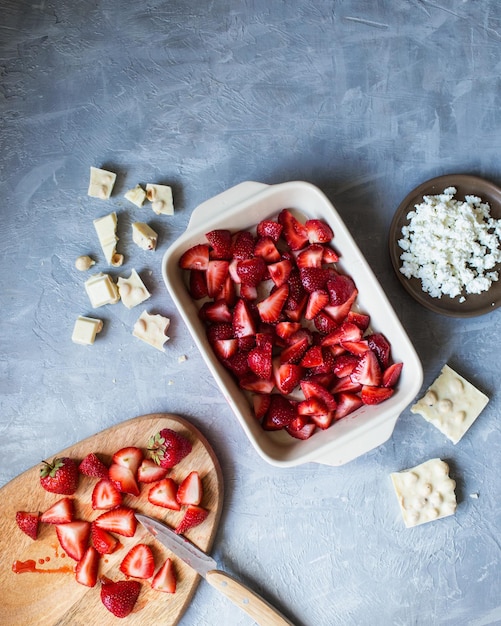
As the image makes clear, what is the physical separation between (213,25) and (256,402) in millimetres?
932

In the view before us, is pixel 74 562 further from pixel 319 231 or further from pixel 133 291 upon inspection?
pixel 319 231

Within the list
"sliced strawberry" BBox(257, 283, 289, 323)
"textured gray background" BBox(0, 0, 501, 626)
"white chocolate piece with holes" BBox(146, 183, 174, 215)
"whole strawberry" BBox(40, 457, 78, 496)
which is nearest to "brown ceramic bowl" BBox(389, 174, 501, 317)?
"textured gray background" BBox(0, 0, 501, 626)

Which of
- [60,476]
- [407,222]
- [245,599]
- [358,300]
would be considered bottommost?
[245,599]

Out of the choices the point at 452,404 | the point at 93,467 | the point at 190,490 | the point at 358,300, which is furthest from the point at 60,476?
the point at 452,404

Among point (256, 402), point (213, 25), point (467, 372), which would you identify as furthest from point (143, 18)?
point (467, 372)

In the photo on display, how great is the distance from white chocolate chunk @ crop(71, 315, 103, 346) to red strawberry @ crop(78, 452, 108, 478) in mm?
275

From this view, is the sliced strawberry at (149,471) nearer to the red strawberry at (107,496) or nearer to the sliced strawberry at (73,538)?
the red strawberry at (107,496)

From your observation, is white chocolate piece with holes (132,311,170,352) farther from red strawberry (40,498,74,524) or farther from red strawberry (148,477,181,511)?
red strawberry (40,498,74,524)

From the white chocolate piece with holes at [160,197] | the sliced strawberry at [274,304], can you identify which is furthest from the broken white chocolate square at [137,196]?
the sliced strawberry at [274,304]

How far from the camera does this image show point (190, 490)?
136cm

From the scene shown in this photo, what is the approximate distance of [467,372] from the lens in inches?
55.8

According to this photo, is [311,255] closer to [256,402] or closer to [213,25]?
[256,402]

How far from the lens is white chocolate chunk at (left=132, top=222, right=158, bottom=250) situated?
4.51 feet

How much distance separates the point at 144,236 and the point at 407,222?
63 centimetres
